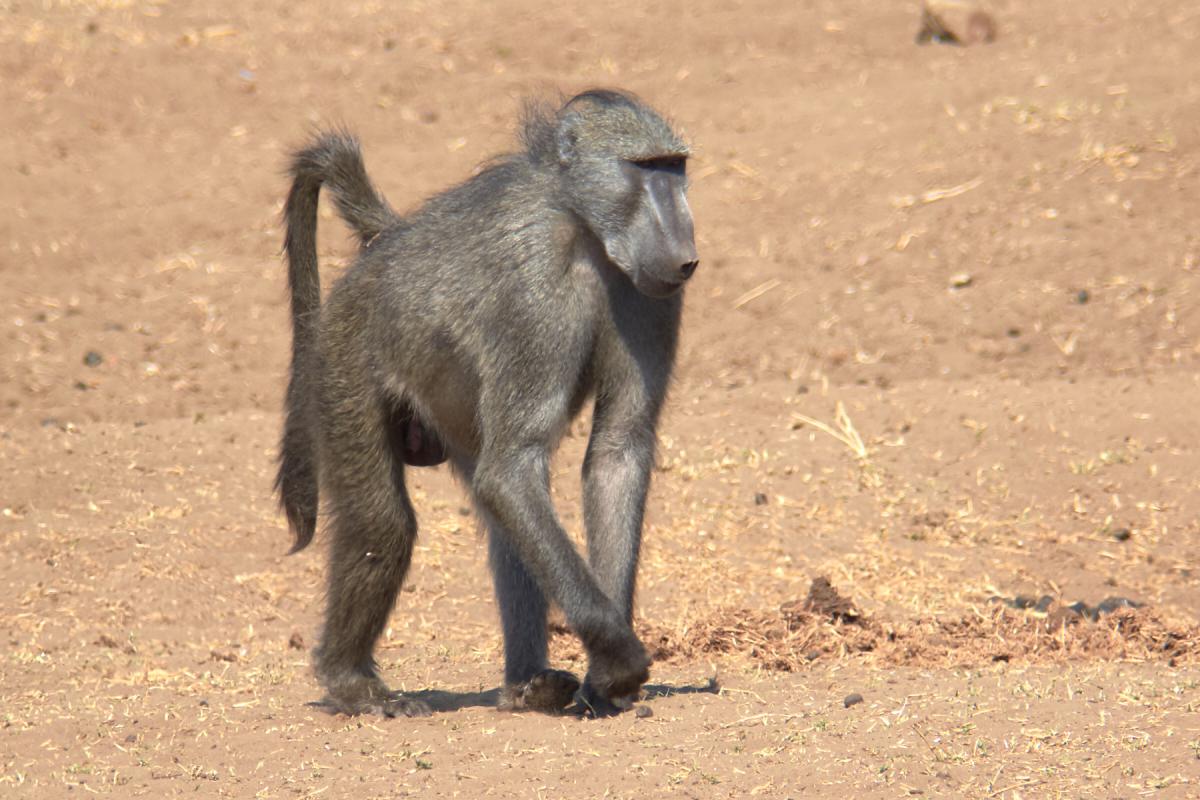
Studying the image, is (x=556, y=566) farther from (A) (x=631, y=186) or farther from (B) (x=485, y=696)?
(A) (x=631, y=186)

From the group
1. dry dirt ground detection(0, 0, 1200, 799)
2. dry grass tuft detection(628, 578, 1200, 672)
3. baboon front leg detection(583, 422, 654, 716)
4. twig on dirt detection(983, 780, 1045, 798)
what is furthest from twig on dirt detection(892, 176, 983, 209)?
twig on dirt detection(983, 780, 1045, 798)

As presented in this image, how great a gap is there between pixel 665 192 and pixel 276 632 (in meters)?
2.82

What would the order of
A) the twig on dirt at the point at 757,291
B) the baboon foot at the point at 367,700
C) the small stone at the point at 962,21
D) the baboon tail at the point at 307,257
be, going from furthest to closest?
the small stone at the point at 962,21
the twig on dirt at the point at 757,291
the baboon tail at the point at 307,257
the baboon foot at the point at 367,700

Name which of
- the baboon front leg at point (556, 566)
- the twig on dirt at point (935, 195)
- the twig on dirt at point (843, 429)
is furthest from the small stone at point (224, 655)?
the twig on dirt at point (935, 195)

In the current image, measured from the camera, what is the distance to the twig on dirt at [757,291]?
10.1 m

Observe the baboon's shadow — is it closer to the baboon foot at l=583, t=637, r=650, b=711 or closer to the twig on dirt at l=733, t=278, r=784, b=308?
the baboon foot at l=583, t=637, r=650, b=711

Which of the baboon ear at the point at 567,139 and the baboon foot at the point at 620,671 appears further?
the baboon ear at the point at 567,139

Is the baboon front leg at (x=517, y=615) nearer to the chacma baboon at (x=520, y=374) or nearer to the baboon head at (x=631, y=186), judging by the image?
the chacma baboon at (x=520, y=374)

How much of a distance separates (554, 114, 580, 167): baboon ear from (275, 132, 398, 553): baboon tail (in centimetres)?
79

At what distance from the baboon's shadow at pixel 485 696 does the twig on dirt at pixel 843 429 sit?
112 inches

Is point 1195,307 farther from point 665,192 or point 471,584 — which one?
point 665,192

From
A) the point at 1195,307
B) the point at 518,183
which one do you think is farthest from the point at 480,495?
the point at 1195,307

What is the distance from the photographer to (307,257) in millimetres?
5602

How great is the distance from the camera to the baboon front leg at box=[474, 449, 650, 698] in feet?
15.3
